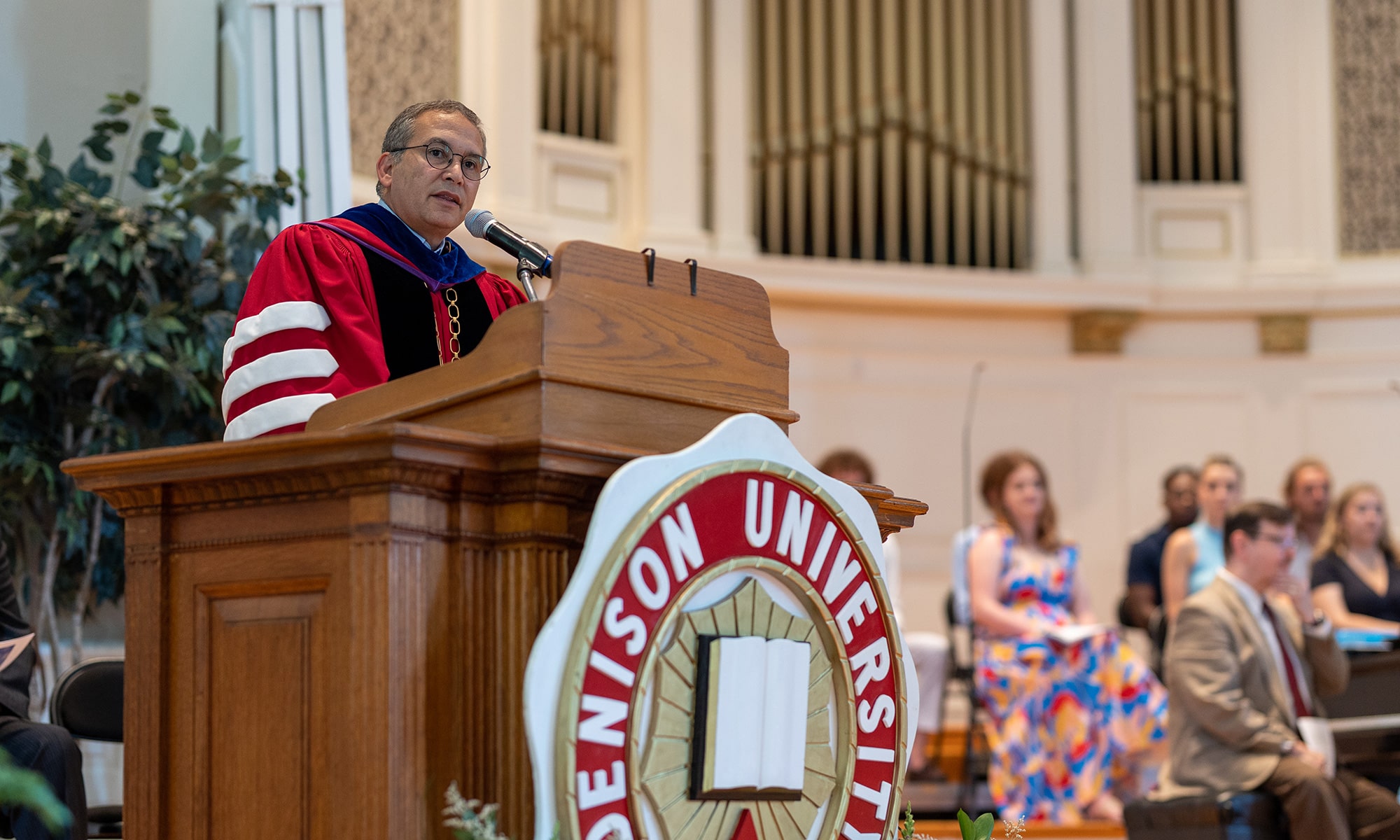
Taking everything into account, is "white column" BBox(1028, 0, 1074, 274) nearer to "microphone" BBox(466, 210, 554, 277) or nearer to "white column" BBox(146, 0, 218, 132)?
"white column" BBox(146, 0, 218, 132)

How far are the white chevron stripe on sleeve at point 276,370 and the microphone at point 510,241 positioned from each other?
0.87 ft

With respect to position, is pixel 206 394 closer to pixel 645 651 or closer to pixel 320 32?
pixel 320 32

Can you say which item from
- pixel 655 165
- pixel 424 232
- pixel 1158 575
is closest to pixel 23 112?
pixel 424 232

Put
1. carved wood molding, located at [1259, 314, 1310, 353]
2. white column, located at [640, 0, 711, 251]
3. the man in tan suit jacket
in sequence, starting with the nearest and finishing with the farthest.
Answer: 1. the man in tan suit jacket
2. white column, located at [640, 0, 711, 251]
3. carved wood molding, located at [1259, 314, 1310, 353]

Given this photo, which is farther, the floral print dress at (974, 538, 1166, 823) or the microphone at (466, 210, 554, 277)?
the floral print dress at (974, 538, 1166, 823)

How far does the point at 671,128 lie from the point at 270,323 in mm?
5409

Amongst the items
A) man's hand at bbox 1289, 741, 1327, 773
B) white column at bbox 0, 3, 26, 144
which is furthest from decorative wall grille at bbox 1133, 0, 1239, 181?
white column at bbox 0, 3, 26, 144

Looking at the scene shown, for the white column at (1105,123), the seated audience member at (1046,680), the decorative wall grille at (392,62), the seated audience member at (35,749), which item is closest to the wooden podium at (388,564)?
the seated audience member at (35,749)

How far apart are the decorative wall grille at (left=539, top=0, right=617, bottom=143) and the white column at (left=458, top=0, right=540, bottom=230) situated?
0.54 ft

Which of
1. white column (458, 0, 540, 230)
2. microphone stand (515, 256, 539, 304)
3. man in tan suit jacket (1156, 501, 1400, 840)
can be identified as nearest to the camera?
microphone stand (515, 256, 539, 304)

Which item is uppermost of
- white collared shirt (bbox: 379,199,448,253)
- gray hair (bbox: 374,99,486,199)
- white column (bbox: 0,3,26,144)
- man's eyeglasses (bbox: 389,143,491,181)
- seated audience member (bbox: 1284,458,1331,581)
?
white column (bbox: 0,3,26,144)

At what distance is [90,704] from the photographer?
305cm

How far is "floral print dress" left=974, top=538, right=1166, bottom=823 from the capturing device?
225 inches

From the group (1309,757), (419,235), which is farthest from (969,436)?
(419,235)
